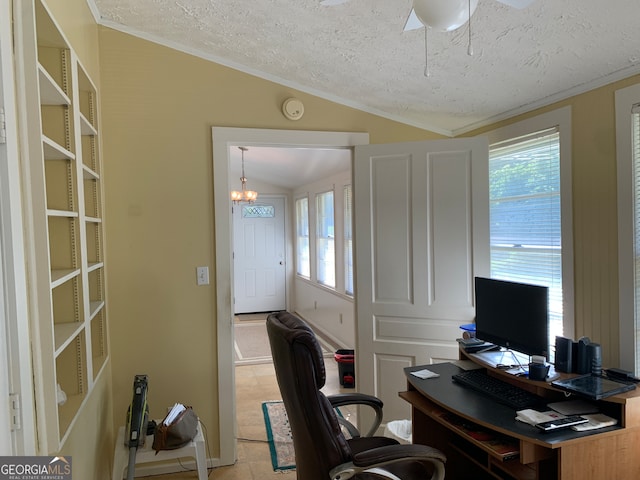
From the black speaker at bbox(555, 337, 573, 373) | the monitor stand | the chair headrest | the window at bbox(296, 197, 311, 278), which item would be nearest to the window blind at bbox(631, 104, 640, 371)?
the black speaker at bbox(555, 337, 573, 373)

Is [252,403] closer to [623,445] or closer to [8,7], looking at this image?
[623,445]

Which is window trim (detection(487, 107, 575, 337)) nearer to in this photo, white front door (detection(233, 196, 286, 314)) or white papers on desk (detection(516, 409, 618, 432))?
white papers on desk (detection(516, 409, 618, 432))

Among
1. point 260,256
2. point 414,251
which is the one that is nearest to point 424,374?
point 414,251

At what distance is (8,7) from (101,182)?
1.50 metres

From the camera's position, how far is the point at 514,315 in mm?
2045

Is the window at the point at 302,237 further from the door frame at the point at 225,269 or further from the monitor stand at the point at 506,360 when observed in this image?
the monitor stand at the point at 506,360

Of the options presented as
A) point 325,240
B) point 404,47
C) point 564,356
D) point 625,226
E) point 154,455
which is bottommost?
point 154,455

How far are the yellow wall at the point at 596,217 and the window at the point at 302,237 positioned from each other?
487 cm

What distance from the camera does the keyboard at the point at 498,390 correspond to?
182 cm

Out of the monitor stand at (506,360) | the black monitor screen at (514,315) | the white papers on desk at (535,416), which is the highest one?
the black monitor screen at (514,315)

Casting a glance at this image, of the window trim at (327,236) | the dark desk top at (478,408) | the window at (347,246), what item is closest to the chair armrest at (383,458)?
the dark desk top at (478,408)

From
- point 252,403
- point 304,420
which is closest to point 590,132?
point 304,420

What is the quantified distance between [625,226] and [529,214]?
678 mm

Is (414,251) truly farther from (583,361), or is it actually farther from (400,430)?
(583,361)
